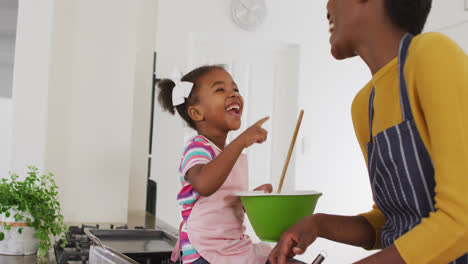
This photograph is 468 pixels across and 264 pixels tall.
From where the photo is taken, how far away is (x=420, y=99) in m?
0.56

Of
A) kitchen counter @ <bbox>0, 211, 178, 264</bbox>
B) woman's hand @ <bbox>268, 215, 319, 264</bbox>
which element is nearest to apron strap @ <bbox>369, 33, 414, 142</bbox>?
woman's hand @ <bbox>268, 215, 319, 264</bbox>

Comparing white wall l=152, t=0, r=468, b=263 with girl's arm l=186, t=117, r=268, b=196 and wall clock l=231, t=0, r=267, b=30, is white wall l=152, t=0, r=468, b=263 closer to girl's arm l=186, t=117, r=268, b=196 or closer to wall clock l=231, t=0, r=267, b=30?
wall clock l=231, t=0, r=267, b=30

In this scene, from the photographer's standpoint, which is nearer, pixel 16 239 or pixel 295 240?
pixel 295 240

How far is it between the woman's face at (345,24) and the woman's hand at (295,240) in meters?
0.27

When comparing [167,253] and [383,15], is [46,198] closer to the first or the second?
[167,253]

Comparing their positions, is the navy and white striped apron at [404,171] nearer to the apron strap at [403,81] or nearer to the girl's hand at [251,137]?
the apron strap at [403,81]

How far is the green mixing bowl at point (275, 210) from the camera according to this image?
2.55 feet

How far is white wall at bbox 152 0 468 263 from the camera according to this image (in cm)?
377

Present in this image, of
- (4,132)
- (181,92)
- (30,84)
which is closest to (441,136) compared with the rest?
(181,92)

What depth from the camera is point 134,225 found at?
70.4 inches

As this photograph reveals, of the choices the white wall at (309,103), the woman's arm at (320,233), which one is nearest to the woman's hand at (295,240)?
the woman's arm at (320,233)

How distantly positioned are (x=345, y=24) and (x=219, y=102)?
1.67 ft

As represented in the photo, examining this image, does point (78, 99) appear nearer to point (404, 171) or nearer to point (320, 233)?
point (320, 233)

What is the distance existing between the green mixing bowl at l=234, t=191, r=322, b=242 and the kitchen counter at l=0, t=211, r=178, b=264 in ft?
2.10
